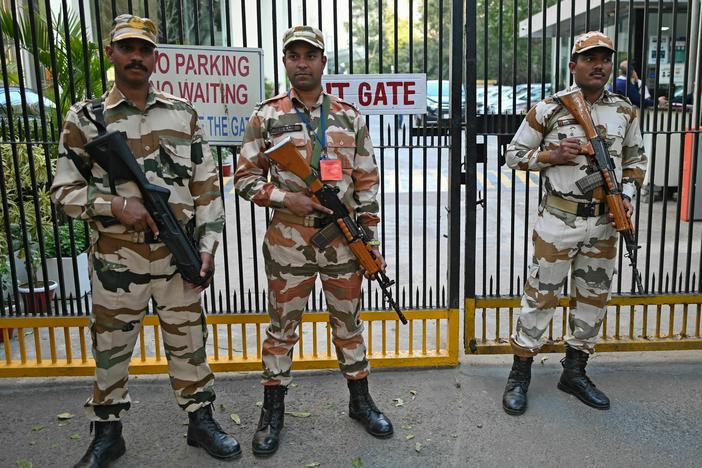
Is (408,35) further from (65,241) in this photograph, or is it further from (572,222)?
(65,241)

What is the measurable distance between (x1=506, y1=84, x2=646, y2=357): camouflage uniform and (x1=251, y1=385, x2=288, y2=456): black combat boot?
136cm

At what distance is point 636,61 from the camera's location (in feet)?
33.1

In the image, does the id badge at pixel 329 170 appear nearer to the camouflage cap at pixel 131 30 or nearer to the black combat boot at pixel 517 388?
the camouflage cap at pixel 131 30

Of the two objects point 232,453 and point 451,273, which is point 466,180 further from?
point 232,453

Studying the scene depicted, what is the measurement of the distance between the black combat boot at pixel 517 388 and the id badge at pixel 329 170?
5.05 ft

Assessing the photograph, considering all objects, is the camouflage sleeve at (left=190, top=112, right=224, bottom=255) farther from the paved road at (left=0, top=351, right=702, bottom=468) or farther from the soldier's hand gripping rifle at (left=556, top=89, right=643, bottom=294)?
the soldier's hand gripping rifle at (left=556, top=89, right=643, bottom=294)

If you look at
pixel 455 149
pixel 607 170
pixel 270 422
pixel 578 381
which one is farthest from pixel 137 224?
pixel 578 381

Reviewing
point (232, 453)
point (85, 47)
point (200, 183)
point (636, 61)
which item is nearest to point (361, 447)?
point (232, 453)

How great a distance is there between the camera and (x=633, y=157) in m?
3.61

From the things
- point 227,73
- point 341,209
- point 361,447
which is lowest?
point 361,447

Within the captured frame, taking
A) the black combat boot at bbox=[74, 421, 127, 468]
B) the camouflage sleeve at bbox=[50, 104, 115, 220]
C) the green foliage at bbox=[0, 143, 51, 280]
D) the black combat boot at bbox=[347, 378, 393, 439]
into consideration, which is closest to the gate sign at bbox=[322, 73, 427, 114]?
the camouflage sleeve at bbox=[50, 104, 115, 220]

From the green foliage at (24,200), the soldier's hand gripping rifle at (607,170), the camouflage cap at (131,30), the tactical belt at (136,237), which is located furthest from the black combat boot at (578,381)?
the green foliage at (24,200)

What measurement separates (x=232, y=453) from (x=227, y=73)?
2034 mm

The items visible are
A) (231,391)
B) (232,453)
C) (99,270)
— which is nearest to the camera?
(99,270)
